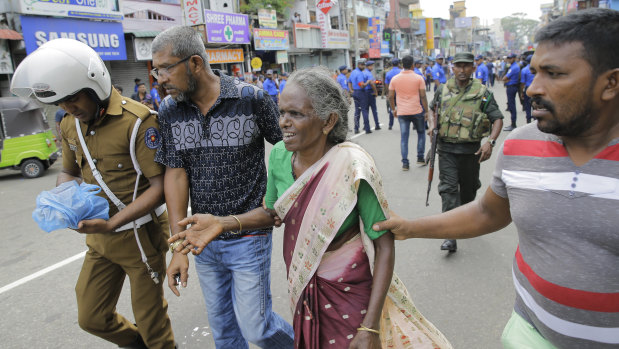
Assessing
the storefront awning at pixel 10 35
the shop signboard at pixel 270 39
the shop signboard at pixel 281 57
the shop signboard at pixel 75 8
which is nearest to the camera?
the storefront awning at pixel 10 35

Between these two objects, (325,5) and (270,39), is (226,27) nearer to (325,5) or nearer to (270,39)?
(270,39)

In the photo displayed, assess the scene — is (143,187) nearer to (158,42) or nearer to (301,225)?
(158,42)

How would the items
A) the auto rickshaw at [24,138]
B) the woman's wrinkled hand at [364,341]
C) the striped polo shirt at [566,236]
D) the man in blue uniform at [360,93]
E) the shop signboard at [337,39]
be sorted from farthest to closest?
1. the shop signboard at [337,39]
2. the man in blue uniform at [360,93]
3. the auto rickshaw at [24,138]
4. the woman's wrinkled hand at [364,341]
5. the striped polo shirt at [566,236]

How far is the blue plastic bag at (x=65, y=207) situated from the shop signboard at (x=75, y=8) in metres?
12.2

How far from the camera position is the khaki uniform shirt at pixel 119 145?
242 cm

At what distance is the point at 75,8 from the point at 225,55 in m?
7.77

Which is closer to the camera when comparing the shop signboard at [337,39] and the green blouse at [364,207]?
the green blouse at [364,207]

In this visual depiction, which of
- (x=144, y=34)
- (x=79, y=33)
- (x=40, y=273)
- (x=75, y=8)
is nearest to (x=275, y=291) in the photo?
(x=40, y=273)

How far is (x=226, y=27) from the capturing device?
19.4 metres

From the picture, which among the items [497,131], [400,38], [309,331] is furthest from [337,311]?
[400,38]

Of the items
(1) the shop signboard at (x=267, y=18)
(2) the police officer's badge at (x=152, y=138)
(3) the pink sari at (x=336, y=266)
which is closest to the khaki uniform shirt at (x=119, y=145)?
(2) the police officer's badge at (x=152, y=138)

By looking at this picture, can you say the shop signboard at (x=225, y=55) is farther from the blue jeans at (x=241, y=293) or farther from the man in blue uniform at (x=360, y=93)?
the blue jeans at (x=241, y=293)

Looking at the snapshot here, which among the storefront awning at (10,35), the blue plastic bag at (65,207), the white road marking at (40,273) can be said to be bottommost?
the white road marking at (40,273)

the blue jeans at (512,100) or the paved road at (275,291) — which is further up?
the blue jeans at (512,100)
